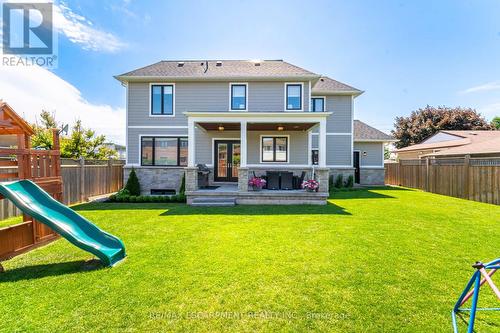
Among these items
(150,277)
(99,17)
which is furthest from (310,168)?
(99,17)

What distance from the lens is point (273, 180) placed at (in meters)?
9.93

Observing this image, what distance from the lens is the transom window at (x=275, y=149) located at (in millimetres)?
12281

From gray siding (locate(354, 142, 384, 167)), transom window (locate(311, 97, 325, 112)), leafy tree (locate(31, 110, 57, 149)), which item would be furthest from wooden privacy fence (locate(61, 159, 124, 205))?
gray siding (locate(354, 142, 384, 167))

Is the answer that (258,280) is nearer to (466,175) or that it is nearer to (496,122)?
(466,175)

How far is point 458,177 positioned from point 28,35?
709 inches

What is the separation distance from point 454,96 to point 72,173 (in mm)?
39013

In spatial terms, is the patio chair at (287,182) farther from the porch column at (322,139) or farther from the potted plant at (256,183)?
the porch column at (322,139)

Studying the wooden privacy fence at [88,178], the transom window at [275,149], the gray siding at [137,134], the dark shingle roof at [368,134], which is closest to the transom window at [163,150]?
the gray siding at [137,134]

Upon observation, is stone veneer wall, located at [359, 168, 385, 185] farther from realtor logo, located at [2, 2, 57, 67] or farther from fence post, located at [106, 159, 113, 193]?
realtor logo, located at [2, 2, 57, 67]

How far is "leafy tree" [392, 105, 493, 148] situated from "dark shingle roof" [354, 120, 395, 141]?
55.9ft

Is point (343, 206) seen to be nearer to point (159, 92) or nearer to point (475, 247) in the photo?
point (475, 247)

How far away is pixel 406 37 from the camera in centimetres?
1221

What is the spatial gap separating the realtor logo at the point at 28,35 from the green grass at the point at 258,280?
7.21 metres

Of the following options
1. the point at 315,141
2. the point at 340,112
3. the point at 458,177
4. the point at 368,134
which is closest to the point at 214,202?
the point at 315,141
